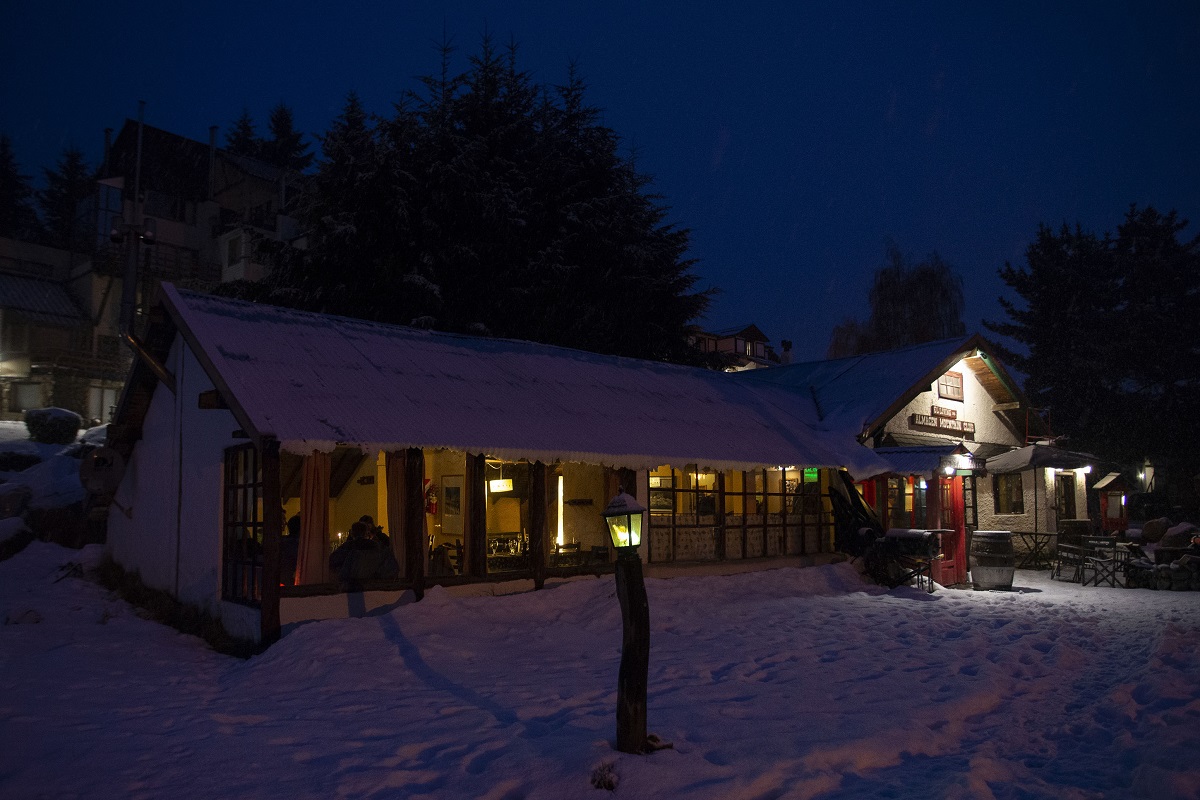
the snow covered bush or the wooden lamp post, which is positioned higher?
the snow covered bush

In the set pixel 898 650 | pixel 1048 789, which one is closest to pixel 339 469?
pixel 898 650

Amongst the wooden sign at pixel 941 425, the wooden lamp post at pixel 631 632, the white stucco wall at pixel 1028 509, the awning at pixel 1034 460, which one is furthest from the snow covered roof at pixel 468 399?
the white stucco wall at pixel 1028 509

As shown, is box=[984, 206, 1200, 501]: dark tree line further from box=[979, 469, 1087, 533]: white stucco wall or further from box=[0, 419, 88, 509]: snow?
box=[0, 419, 88, 509]: snow

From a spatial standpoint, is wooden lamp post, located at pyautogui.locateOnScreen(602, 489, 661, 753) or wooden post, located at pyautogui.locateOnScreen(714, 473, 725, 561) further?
wooden post, located at pyautogui.locateOnScreen(714, 473, 725, 561)

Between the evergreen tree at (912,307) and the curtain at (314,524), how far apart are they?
29.3m

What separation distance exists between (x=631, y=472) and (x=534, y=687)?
22.3ft

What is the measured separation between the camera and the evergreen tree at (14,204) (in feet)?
173

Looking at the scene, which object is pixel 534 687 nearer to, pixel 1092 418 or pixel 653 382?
pixel 653 382

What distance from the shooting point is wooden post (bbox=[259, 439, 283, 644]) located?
→ 32.5 ft

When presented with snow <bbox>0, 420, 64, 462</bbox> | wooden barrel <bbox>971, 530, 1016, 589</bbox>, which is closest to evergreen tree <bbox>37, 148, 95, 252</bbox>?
snow <bbox>0, 420, 64, 462</bbox>

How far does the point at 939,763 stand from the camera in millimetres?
6293

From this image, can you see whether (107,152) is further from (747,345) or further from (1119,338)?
(1119,338)

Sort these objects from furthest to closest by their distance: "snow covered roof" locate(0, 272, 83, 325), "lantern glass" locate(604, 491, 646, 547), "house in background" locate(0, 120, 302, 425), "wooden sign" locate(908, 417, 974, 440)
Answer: "snow covered roof" locate(0, 272, 83, 325)
"house in background" locate(0, 120, 302, 425)
"wooden sign" locate(908, 417, 974, 440)
"lantern glass" locate(604, 491, 646, 547)

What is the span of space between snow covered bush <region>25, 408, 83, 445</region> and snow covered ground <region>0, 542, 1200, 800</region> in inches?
551
